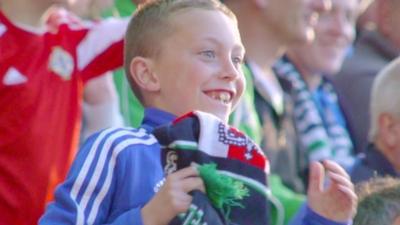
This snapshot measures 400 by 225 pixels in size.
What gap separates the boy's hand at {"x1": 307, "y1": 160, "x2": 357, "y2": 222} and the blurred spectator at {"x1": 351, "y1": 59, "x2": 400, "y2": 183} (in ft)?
5.84

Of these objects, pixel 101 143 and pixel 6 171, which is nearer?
pixel 101 143

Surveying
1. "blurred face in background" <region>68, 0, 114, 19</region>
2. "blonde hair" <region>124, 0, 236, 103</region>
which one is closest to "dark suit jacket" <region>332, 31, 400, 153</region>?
"blurred face in background" <region>68, 0, 114, 19</region>

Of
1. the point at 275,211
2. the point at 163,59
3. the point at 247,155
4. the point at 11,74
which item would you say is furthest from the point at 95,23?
the point at 247,155

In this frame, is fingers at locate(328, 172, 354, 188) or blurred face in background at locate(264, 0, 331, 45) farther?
blurred face in background at locate(264, 0, 331, 45)

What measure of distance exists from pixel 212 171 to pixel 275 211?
1.57 metres

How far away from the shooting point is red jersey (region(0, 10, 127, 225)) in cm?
525

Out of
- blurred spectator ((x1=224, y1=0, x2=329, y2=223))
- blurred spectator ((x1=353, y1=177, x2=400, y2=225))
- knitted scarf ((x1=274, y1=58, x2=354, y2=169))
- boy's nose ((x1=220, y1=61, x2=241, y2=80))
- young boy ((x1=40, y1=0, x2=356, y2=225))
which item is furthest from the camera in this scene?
knitted scarf ((x1=274, y1=58, x2=354, y2=169))

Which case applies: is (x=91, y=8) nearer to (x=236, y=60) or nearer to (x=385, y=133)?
(x=385, y=133)

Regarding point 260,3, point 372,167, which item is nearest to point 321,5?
point 260,3

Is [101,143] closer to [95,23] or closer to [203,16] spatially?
[203,16]

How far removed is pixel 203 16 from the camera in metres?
4.28

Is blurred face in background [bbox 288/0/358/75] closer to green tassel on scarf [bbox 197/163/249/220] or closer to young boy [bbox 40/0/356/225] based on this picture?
young boy [bbox 40/0/356/225]

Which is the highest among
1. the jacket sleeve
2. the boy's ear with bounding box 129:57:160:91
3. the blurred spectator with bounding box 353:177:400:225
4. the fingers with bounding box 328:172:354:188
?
the boy's ear with bounding box 129:57:160:91

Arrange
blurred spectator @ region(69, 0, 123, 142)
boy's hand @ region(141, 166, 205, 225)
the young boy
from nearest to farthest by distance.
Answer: boy's hand @ region(141, 166, 205, 225), the young boy, blurred spectator @ region(69, 0, 123, 142)
